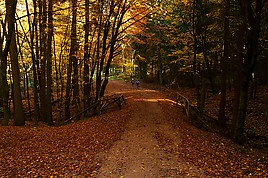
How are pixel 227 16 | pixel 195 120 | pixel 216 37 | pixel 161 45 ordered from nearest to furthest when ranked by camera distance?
1. pixel 227 16
2. pixel 195 120
3. pixel 216 37
4. pixel 161 45

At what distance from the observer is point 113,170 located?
7305 mm

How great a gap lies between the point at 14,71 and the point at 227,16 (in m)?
11.8

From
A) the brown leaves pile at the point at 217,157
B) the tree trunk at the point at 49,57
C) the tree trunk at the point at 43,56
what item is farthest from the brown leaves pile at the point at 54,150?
the tree trunk at the point at 43,56

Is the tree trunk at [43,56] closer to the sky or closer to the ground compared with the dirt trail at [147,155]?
closer to the sky

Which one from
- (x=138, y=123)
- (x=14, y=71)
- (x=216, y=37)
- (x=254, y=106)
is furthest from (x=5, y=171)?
(x=254, y=106)

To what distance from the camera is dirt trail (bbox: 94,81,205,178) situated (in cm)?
716

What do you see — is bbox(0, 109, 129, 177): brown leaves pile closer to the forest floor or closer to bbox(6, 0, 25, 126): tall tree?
the forest floor

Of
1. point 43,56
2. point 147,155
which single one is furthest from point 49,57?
point 147,155

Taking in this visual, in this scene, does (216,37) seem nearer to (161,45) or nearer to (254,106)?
(254,106)

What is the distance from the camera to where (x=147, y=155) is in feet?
28.0

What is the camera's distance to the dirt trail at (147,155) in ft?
23.5

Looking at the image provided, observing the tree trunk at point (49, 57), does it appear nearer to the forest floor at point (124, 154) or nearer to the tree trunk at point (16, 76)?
the tree trunk at point (16, 76)

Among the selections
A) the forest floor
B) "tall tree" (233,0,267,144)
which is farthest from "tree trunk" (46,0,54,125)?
"tall tree" (233,0,267,144)

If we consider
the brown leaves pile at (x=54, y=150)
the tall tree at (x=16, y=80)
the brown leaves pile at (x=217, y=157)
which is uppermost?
the tall tree at (x=16, y=80)
